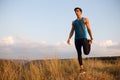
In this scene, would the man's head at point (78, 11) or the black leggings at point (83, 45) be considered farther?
the man's head at point (78, 11)

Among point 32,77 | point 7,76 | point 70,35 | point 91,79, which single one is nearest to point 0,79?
point 7,76

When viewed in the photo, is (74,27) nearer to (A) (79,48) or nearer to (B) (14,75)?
(A) (79,48)

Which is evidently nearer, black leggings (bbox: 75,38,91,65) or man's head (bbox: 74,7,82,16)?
black leggings (bbox: 75,38,91,65)

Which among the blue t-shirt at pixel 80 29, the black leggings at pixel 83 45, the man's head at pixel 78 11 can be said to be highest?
the man's head at pixel 78 11

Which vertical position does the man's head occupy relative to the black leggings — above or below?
above

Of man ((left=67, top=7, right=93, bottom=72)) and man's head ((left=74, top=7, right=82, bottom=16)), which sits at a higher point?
→ man's head ((left=74, top=7, right=82, bottom=16))

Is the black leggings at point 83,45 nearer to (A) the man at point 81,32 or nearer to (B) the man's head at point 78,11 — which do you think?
(A) the man at point 81,32

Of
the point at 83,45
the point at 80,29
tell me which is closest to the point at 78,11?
the point at 80,29

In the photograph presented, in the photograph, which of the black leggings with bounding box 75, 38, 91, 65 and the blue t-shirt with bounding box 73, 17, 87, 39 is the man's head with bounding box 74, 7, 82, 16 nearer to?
the blue t-shirt with bounding box 73, 17, 87, 39

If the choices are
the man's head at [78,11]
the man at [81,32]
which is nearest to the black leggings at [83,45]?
the man at [81,32]

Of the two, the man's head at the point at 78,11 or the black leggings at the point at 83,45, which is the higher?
the man's head at the point at 78,11

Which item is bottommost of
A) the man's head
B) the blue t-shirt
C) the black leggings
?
the black leggings

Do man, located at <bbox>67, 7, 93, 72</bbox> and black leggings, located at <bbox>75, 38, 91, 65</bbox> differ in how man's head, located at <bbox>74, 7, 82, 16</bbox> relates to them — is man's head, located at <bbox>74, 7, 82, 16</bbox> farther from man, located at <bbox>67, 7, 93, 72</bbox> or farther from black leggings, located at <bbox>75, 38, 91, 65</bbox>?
black leggings, located at <bbox>75, 38, 91, 65</bbox>

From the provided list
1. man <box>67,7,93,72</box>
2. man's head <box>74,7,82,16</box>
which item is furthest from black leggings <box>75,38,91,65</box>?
man's head <box>74,7,82,16</box>
